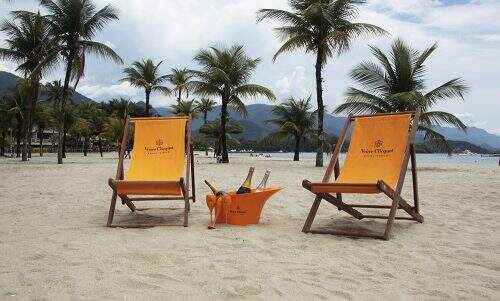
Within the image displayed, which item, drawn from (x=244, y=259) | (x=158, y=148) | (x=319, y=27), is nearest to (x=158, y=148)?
(x=158, y=148)

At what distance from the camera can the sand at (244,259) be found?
8.51ft

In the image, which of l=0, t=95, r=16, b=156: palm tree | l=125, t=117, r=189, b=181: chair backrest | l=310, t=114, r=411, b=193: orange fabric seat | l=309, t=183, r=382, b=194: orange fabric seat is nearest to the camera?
l=309, t=183, r=382, b=194: orange fabric seat

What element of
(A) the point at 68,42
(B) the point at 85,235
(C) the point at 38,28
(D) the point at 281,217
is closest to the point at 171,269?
(B) the point at 85,235

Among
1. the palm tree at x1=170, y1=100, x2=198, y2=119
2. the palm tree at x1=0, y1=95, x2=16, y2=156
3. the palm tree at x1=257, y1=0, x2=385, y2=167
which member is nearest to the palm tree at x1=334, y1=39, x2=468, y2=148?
the palm tree at x1=257, y1=0, x2=385, y2=167

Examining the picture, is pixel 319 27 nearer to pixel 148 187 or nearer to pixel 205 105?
pixel 148 187

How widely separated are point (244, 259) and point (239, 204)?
4.31ft

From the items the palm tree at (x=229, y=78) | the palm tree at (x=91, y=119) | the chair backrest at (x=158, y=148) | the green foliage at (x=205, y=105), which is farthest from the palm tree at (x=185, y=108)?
the chair backrest at (x=158, y=148)

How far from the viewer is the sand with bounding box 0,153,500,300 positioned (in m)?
2.59

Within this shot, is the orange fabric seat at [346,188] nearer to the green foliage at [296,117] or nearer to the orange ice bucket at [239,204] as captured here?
the orange ice bucket at [239,204]

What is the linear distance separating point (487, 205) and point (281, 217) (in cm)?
307

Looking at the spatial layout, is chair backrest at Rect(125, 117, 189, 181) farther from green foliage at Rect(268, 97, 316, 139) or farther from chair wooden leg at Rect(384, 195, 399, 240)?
green foliage at Rect(268, 97, 316, 139)

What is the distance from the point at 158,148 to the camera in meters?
5.22

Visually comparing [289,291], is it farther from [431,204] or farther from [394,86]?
[394,86]

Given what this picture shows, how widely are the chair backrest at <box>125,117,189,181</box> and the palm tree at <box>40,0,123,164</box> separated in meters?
13.8
